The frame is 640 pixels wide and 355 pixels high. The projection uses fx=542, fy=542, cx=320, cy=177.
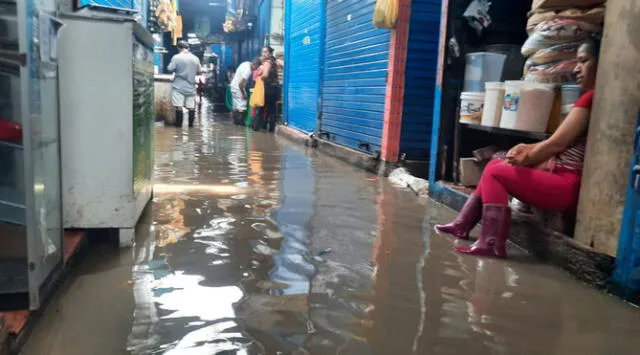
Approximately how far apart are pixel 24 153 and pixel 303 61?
912 centimetres

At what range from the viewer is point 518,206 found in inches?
161

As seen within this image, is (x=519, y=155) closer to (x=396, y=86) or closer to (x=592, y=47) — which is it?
(x=592, y=47)

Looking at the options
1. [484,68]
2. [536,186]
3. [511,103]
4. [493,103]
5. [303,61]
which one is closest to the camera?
[536,186]

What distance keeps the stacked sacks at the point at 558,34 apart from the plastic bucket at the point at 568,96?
0.07 meters

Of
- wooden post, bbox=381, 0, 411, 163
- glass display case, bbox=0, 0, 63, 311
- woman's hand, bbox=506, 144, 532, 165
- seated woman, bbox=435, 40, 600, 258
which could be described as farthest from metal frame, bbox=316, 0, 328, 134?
glass display case, bbox=0, 0, 63, 311

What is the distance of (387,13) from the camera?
6059 mm

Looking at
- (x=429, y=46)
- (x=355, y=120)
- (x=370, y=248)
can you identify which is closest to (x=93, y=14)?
(x=370, y=248)

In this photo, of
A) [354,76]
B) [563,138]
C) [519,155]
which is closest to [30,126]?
[519,155]

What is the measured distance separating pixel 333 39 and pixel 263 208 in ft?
16.5

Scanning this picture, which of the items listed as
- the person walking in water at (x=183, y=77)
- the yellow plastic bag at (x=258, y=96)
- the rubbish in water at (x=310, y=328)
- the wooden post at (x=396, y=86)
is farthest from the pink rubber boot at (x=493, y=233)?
the person walking in water at (x=183, y=77)

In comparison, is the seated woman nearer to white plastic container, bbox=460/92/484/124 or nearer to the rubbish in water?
white plastic container, bbox=460/92/484/124

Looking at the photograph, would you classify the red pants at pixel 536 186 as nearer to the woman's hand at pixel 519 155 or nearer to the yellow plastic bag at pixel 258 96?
the woman's hand at pixel 519 155

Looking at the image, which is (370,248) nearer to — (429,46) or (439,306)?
(439,306)

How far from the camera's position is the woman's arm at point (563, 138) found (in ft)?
10.3
